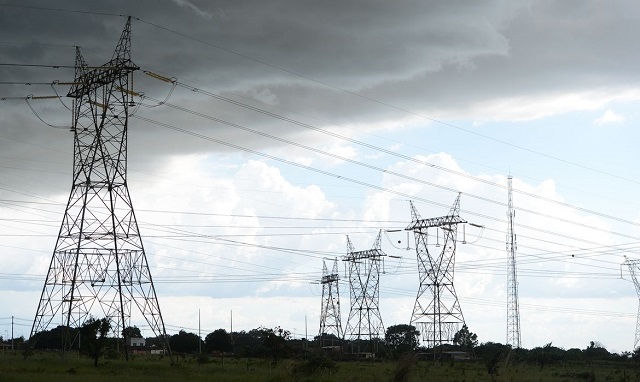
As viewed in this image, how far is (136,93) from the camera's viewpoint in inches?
2719

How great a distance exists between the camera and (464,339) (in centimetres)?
14725

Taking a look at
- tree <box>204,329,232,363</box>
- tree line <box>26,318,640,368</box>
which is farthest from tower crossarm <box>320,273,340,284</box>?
tree <box>204,329,232,363</box>

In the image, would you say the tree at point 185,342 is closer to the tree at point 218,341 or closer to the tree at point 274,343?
the tree at point 218,341

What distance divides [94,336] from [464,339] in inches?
3599

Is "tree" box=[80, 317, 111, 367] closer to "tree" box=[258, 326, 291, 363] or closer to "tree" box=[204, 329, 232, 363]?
"tree" box=[258, 326, 291, 363]

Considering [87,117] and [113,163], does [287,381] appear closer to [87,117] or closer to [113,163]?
[113,163]

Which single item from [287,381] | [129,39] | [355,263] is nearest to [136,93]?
[129,39]

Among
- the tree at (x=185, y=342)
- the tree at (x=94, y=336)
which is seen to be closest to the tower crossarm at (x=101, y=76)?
the tree at (x=94, y=336)

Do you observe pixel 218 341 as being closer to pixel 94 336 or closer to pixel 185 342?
pixel 185 342

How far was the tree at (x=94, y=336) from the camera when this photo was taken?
66.8 meters

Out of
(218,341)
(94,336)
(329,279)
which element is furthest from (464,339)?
(94,336)

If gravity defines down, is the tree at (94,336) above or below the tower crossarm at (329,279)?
below

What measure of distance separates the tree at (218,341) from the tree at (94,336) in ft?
343

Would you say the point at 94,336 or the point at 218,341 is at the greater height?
the point at 94,336
